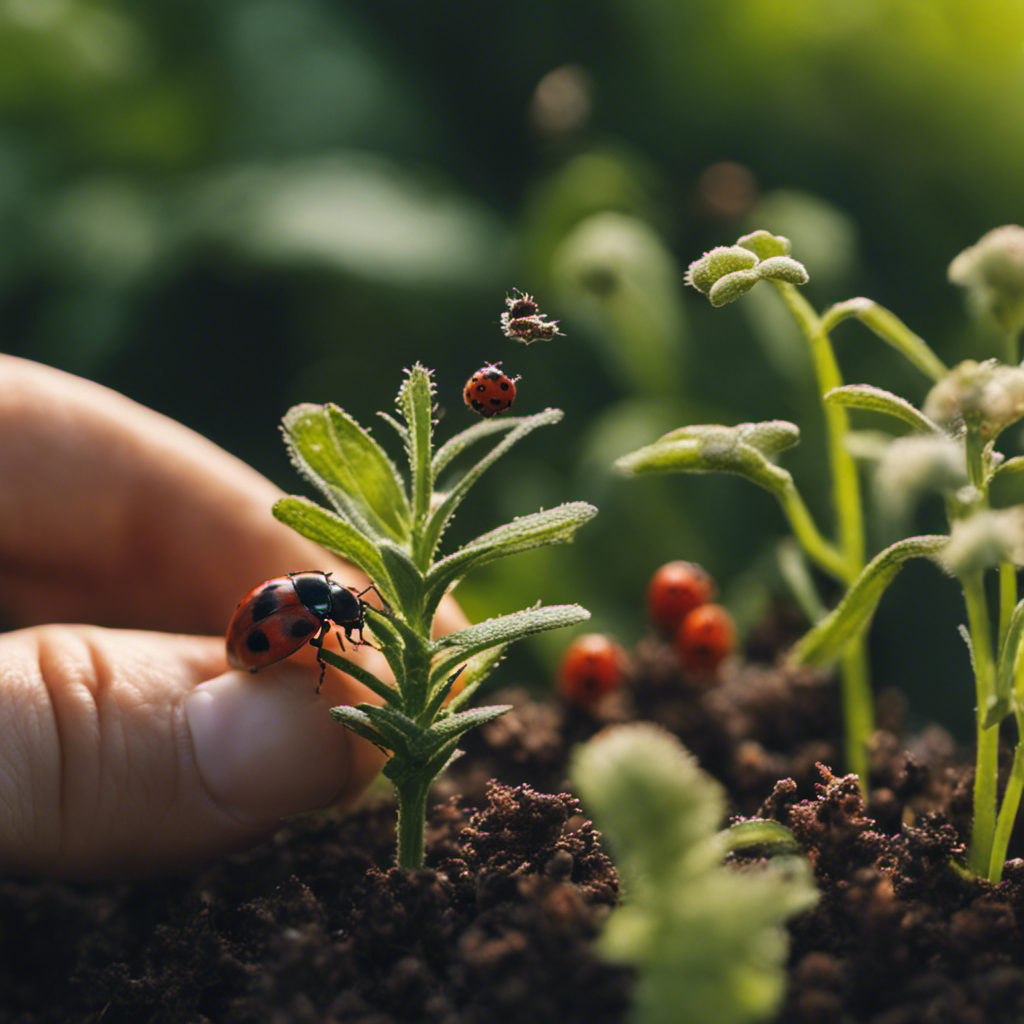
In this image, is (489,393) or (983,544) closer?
(983,544)

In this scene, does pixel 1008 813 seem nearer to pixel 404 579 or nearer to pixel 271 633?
pixel 404 579

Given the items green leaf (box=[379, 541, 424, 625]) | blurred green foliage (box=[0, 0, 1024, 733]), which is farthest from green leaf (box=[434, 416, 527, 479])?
blurred green foliage (box=[0, 0, 1024, 733])

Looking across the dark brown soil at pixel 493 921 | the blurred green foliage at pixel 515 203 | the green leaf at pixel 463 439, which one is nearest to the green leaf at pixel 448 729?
the dark brown soil at pixel 493 921

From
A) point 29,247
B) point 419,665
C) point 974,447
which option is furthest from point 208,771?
point 29,247

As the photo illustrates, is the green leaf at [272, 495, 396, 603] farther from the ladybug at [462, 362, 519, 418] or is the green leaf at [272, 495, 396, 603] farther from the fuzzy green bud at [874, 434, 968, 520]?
the fuzzy green bud at [874, 434, 968, 520]

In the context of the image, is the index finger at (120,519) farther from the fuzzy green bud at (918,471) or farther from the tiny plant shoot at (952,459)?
the fuzzy green bud at (918,471)

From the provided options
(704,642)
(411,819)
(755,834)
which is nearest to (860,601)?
(755,834)

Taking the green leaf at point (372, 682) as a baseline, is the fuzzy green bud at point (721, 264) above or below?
above
